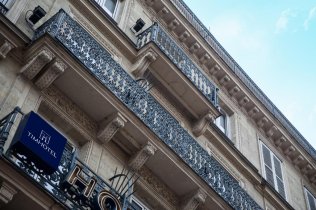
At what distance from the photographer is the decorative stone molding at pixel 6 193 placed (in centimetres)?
819

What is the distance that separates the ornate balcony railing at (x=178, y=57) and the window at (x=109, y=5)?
122 cm

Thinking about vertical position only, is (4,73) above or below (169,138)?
above

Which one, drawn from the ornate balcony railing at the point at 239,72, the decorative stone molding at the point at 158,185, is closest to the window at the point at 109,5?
the ornate balcony railing at the point at 239,72

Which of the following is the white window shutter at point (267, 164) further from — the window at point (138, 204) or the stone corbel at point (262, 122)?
the window at point (138, 204)

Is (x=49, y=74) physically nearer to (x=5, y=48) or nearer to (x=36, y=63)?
(x=36, y=63)

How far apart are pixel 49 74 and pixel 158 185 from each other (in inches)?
137

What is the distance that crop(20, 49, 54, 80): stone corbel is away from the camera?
10.9 m

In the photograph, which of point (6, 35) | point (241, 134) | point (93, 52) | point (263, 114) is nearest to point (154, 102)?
point (93, 52)

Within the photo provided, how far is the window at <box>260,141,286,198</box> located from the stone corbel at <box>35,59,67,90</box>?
912 cm

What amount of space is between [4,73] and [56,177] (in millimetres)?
2667

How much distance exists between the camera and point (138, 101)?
12797 millimetres

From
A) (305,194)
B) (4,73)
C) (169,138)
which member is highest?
(4,73)

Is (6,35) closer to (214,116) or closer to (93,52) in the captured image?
(93,52)

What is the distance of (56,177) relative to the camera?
923 cm
